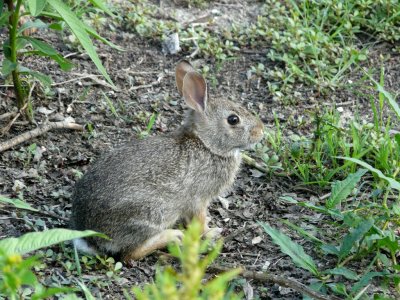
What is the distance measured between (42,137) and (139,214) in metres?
1.60

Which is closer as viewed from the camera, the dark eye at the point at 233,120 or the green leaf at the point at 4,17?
the green leaf at the point at 4,17

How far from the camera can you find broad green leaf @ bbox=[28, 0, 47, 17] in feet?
15.2

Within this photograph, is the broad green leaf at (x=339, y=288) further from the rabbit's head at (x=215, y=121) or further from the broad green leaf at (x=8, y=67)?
the broad green leaf at (x=8, y=67)

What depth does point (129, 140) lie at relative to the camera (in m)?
6.42

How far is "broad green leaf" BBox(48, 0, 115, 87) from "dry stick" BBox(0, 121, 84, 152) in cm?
132

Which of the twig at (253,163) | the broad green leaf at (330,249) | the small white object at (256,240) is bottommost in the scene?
the small white object at (256,240)

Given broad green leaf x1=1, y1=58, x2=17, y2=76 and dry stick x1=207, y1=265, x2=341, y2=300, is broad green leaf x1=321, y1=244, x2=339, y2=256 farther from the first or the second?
broad green leaf x1=1, y1=58, x2=17, y2=76

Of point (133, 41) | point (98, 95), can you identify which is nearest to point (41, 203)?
point (98, 95)

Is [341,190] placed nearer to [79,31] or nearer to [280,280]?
[280,280]

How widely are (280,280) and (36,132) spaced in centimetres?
250

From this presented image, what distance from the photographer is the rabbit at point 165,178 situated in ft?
16.6

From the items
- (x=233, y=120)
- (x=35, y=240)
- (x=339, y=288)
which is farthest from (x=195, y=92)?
(x=35, y=240)

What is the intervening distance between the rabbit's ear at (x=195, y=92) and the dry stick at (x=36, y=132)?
44.7 inches

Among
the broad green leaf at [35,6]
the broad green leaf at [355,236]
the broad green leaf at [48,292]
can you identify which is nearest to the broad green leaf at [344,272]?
the broad green leaf at [355,236]
